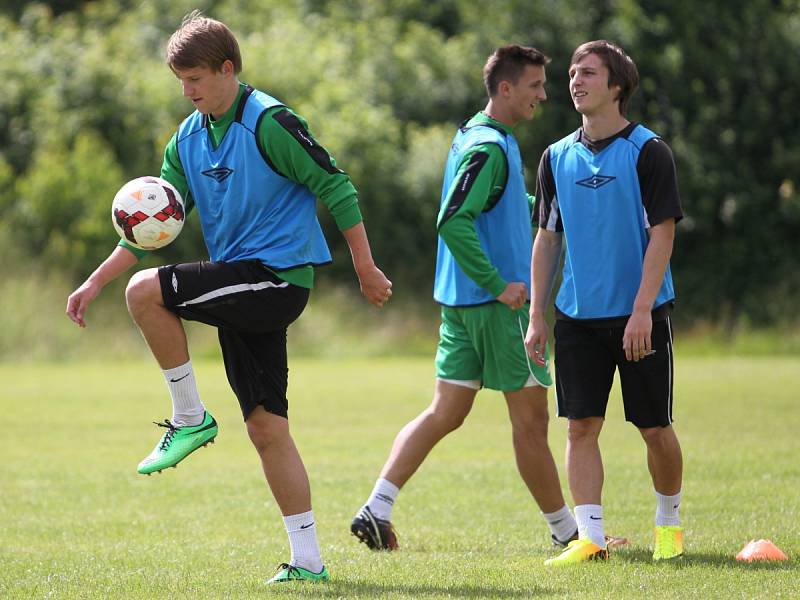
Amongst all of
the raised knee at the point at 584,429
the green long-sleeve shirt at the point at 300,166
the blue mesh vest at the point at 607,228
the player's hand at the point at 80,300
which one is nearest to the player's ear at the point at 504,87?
the blue mesh vest at the point at 607,228

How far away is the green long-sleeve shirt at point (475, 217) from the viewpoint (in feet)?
20.1

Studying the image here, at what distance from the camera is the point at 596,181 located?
5695mm

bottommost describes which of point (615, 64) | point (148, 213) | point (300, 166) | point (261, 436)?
point (261, 436)

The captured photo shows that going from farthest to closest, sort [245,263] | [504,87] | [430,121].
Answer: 1. [430,121]
2. [504,87]
3. [245,263]

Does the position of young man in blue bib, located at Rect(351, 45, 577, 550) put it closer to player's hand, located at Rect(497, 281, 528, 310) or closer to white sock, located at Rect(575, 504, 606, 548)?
player's hand, located at Rect(497, 281, 528, 310)

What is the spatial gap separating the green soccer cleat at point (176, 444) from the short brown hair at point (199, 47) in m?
1.46

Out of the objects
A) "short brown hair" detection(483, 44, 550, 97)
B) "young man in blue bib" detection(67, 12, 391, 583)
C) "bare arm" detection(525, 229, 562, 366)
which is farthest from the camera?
"short brown hair" detection(483, 44, 550, 97)

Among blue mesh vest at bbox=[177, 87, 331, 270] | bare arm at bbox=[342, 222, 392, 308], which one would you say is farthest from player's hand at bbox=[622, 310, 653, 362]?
blue mesh vest at bbox=[177, 87, 331, 270]

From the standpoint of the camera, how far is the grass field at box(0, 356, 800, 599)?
17.7 ft

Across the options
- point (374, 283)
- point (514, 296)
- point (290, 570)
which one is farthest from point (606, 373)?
point (290, 570)

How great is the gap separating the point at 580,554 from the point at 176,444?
6.17 feet

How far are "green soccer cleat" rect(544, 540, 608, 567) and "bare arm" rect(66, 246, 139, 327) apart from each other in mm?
2287

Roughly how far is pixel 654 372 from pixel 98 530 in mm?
3332

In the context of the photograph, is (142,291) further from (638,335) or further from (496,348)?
(638,335)
